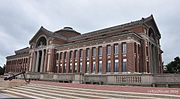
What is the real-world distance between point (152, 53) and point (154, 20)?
7817 mm

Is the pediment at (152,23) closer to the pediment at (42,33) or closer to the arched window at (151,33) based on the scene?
the arched window at (151,33)

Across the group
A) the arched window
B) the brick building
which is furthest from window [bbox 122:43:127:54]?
the arched window

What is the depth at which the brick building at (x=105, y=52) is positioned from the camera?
31.0 metres

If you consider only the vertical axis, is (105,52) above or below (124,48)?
below

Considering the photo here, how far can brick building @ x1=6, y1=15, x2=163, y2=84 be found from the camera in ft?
102

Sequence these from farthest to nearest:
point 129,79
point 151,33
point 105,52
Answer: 1. point 151,33
2. point 105,52
3. point 129,79

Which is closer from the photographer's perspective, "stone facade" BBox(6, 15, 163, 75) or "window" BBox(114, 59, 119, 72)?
"stone facade" BBox(6, 15, 163, 75)

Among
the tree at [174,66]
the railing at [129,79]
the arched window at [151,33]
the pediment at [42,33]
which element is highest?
the pediment at [42,33]

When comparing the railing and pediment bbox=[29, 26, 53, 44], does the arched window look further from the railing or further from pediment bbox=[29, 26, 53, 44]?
pediment bbox=[29, 26, 53, 44]

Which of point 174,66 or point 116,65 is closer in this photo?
point 116,65

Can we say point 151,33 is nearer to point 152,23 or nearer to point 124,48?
point 152,23

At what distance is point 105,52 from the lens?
110 ft

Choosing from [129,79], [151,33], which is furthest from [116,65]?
[129,79]

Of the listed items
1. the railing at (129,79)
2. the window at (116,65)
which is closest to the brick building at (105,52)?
the window at (116,65)
